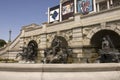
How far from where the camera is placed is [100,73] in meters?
5.18

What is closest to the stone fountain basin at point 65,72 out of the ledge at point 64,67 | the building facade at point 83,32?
the ledge at point 64,67

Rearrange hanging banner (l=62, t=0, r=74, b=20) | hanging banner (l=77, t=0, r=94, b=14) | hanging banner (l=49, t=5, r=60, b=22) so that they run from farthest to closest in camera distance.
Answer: hanging banner (l=49, t=5, r=60, b=22), hanging banner (l=62, t=0, r=74, b=20), hanging banner (l=77, t=0, r=94, b=14)

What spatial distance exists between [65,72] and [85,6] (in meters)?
31.4

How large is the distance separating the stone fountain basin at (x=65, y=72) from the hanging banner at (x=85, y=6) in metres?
29.4

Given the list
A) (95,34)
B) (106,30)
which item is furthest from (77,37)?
(106,30)

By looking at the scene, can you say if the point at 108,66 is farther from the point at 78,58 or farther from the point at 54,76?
the point at 78,58

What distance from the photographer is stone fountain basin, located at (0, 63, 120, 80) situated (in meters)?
5.04

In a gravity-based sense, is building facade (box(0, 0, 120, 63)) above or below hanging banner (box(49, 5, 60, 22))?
below

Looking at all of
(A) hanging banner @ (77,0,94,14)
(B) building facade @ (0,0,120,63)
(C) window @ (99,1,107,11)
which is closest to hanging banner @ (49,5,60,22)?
(A) hanging banner @ (77,0,94,14)

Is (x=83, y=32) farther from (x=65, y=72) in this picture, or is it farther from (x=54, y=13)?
(x=54, y=13)

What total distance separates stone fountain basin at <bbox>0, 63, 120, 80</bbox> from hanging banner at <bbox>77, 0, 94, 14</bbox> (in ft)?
96.3

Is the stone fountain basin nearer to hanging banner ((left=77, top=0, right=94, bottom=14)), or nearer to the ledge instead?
the ledge

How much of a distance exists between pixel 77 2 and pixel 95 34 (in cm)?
2035

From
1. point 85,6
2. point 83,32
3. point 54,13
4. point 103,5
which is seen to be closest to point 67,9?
point 54,13
